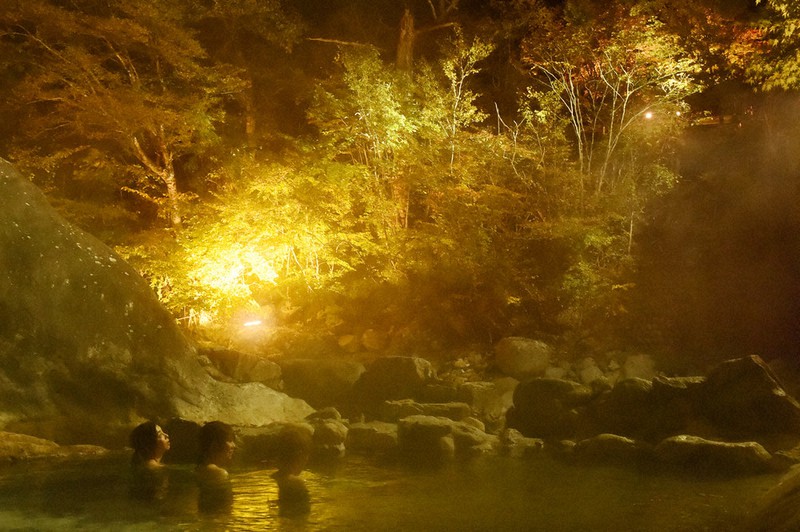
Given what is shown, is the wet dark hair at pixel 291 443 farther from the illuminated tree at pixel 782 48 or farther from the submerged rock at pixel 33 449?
the illuminated tree at pixel 782 48

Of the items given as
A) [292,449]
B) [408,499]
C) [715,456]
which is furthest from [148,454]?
[715,456]

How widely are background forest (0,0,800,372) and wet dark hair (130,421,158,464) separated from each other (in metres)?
6.10

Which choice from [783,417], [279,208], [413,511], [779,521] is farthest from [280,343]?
[779,521]

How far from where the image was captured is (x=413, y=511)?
23.5ft

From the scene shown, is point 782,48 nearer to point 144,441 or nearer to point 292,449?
point 292,449

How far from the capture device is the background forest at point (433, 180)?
1428 cm

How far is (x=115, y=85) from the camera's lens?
559 inches

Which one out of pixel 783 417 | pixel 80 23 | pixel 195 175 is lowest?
pixel 783 417

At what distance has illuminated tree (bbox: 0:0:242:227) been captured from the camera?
1355 cm

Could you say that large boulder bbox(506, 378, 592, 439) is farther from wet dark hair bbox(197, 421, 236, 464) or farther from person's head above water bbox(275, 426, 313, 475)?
wet dark hair bbox(197, 421, 236, 464)

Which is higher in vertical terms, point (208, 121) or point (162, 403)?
point (208, 121)

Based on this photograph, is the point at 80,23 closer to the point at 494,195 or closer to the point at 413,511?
the point at 494,195

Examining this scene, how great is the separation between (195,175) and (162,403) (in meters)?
9.34

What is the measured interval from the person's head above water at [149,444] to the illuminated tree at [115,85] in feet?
25.7
